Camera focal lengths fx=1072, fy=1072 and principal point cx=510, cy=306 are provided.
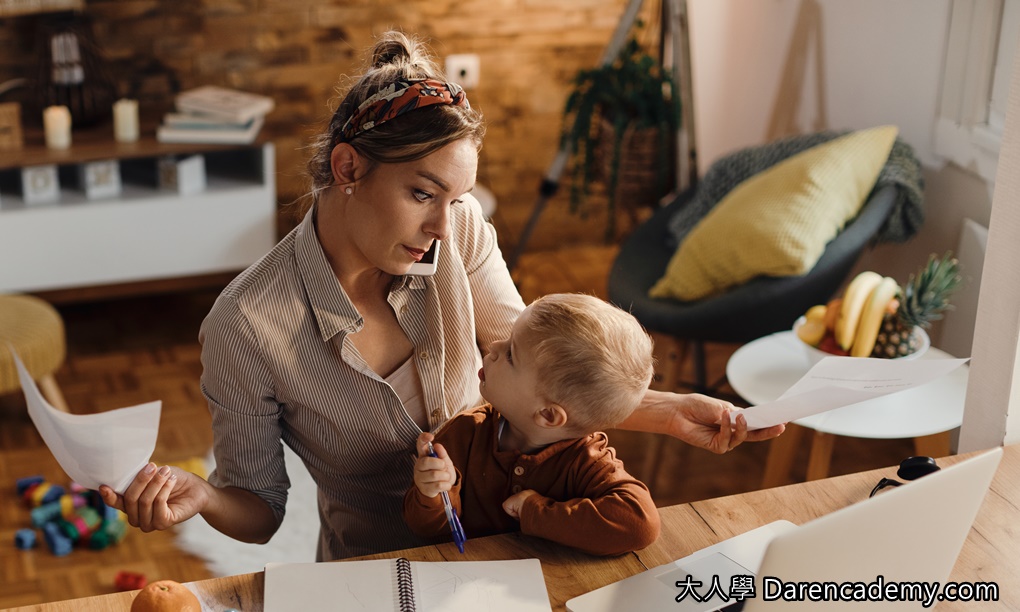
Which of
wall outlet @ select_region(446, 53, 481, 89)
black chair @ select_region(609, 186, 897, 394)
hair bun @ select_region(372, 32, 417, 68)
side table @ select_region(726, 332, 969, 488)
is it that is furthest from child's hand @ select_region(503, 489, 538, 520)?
wall outlet @ select_region(446, 53, 481, 89)

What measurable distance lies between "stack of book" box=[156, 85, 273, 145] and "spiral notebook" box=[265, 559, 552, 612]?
92.1 inches

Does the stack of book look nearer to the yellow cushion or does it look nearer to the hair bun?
the yellow cushion

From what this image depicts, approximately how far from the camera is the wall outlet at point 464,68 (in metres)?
3.68

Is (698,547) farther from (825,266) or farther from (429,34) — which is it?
(429,34)

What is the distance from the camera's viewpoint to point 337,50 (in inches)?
143

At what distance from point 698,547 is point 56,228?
8.22 feet

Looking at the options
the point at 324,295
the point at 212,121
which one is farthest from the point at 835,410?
the point at 212,121

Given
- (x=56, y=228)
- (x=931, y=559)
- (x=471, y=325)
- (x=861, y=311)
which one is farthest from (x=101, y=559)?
(x=931, y=559)

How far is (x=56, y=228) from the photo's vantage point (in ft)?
10.3

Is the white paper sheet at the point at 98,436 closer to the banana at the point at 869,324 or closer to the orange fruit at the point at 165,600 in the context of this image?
the orange fruit at the point at 165,600

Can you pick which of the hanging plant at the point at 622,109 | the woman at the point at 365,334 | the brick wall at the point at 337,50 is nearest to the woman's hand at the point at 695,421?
the woman at the point at 365,334

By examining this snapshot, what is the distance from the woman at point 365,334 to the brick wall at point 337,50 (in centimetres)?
195

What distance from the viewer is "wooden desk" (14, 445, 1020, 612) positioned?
1.12m

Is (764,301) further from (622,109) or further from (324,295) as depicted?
(324,295)
